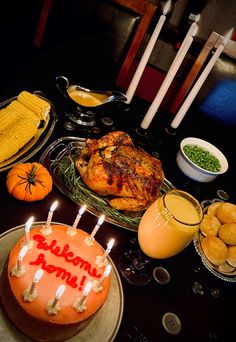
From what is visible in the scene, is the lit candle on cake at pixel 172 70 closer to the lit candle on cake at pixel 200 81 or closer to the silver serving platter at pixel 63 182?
the lit candle on cake at pixel 200 81

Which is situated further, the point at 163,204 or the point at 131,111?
the point at 131,111

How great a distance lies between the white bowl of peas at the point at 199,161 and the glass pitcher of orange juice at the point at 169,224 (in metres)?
0.56

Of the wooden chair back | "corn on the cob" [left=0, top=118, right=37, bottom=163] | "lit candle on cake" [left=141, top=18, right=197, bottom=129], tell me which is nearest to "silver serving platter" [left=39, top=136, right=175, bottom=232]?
"corn on the cob" [left=0, top=118, right=37, bottom=163]

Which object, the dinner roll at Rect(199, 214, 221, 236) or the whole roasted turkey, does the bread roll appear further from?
the whole roasted turkey

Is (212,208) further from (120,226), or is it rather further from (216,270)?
(120,226)

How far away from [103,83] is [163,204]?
68.8 inches

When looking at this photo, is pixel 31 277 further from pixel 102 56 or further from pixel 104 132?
pixel 102 56

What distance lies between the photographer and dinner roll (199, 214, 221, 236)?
1.35 metres

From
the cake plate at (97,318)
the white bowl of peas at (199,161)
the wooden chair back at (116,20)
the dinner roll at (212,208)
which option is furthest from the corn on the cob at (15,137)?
the wooden chair back at (116,20)

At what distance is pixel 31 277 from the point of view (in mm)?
858

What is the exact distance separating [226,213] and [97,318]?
767mm

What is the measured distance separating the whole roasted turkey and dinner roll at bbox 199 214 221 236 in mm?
262

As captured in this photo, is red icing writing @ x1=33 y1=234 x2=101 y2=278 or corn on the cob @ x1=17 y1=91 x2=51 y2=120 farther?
corn on the cob @ x1=17 y1=91 x2=51 y2=120

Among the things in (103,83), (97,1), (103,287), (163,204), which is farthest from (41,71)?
(103,287)
